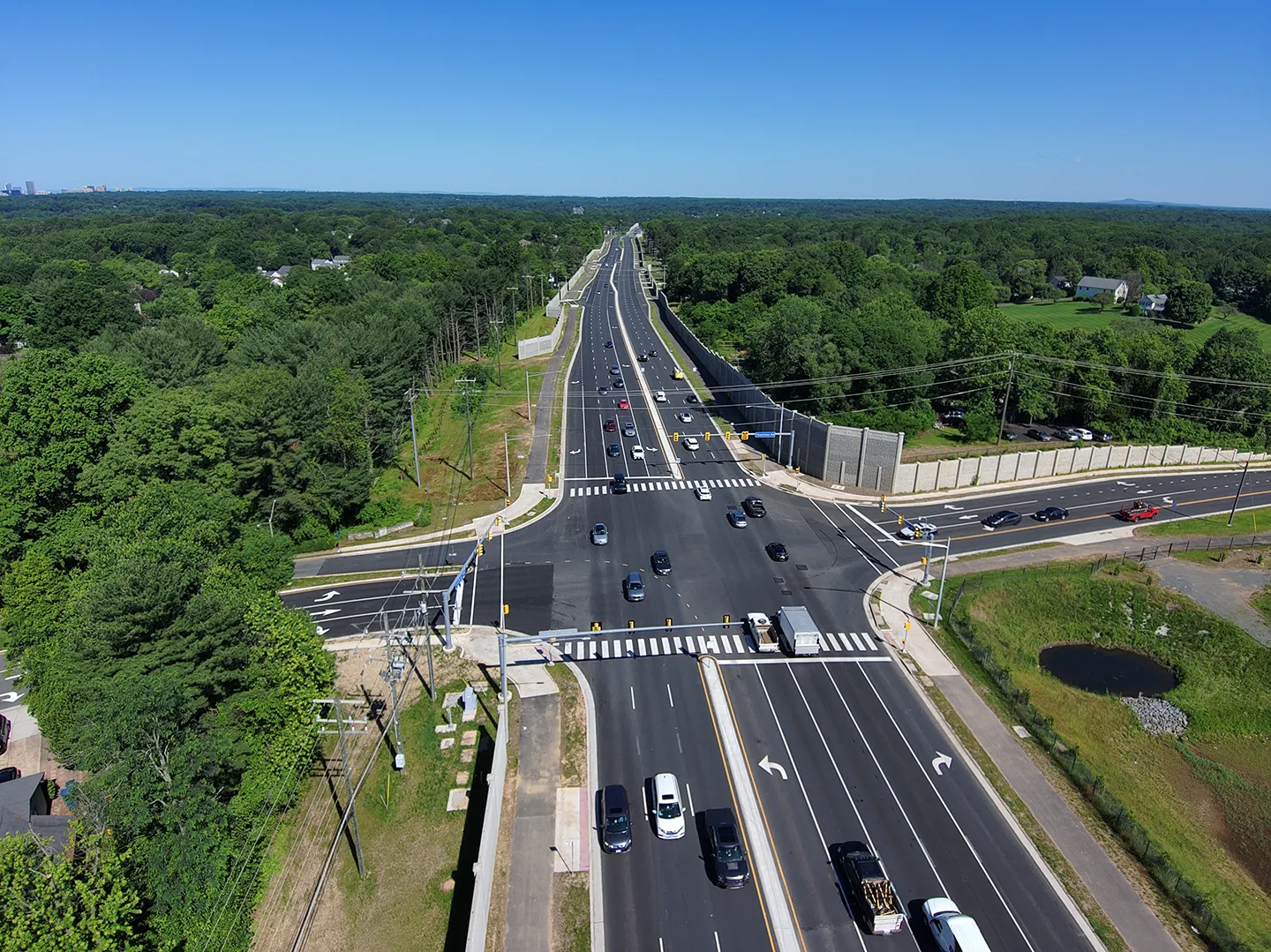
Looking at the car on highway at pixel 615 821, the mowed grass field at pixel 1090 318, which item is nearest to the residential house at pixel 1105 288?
the mowed grass field at pixel 1090 318

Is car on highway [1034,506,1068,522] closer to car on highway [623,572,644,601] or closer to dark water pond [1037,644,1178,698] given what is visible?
dark water pond [1037,644,1178,698]

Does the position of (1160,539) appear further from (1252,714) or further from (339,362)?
(339,362)

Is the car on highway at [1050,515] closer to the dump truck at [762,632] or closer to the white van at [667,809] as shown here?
the dump truck at [762,632]

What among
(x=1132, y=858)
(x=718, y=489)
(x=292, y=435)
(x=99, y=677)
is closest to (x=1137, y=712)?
(x=1132, y=858)

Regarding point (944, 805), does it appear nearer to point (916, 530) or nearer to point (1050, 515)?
point (916, 530)

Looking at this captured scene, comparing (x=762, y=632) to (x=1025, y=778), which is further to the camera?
(x=762, y=632)

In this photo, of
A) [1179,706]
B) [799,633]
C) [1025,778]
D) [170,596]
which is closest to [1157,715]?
[1179,706]
